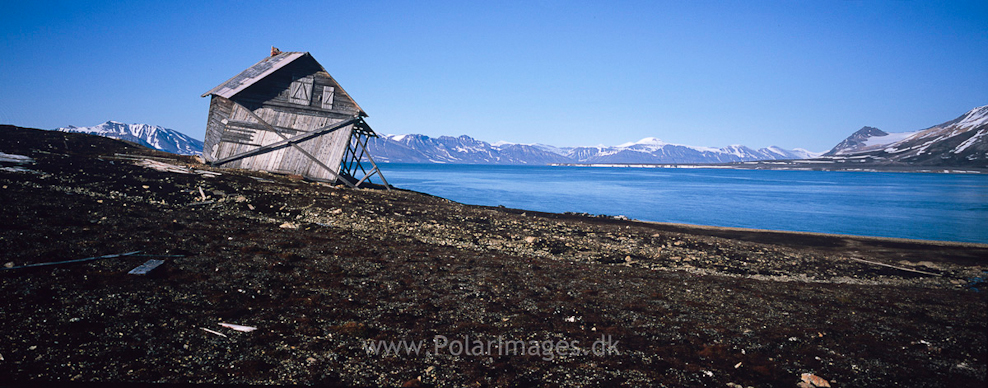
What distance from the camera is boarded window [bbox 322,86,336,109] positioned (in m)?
29.4

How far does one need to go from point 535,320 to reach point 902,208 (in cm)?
7692

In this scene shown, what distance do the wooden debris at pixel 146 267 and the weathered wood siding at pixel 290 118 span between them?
19753mm

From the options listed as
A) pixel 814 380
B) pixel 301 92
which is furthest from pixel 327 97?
pixel 814 380

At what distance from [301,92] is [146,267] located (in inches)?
865

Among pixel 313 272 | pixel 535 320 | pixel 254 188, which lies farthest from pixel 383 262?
pixel 254 188

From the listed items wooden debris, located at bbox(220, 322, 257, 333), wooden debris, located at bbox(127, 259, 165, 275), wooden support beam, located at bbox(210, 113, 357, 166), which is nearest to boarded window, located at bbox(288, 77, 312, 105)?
wooden support beam, located at bbox(210, 113, 357, 166)

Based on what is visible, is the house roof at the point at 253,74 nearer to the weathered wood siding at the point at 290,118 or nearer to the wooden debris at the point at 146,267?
the weathered wood siding at the point at 290,118

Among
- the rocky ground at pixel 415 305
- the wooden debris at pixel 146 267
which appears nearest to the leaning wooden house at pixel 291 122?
the rocky ground at pixel 415 305

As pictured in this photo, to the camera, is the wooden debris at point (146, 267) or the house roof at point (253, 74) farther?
the house roof at point (253, 74)

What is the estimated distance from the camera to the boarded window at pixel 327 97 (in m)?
29.4

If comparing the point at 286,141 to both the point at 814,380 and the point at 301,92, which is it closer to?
the point at 301,92

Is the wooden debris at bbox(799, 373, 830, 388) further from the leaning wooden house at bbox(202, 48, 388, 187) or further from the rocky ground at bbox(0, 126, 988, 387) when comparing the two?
the leaning wooden house at bbox(202, 48, 388, 187)

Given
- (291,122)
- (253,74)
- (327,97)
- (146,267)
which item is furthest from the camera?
(253,74)

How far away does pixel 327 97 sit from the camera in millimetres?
29391
